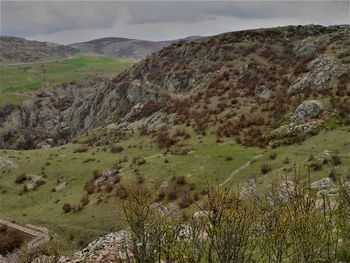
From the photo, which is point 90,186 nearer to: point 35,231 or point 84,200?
point 84,200

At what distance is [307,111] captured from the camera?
172 feet

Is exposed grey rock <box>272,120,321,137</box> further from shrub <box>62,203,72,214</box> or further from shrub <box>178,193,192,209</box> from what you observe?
shrub <box>62,203,72,214</box>

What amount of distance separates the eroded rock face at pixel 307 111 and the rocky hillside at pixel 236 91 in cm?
12

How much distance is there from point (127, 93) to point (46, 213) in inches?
1893

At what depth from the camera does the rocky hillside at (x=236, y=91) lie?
5422cm

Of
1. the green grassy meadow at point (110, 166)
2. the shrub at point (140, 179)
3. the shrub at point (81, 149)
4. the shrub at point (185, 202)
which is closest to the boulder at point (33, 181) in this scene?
the green grassy meadow at point (110, 166)

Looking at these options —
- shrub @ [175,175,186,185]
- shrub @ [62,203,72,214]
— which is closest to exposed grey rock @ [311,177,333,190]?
shrub @ [175,175,186,185]

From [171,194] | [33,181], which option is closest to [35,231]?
[33,181]

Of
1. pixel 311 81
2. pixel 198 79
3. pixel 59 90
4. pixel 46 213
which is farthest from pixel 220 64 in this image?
pixel 59 90

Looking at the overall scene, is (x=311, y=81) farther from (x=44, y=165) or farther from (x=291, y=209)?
(x=291, y=209)

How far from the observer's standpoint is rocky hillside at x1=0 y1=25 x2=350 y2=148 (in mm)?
54219

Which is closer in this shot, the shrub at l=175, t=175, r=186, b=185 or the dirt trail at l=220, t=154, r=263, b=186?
the dirt trail at l=220, t=154, r=263, b=186

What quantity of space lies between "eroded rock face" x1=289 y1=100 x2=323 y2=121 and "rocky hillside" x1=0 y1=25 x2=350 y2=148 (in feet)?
0.38

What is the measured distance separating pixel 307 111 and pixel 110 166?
25153mm
